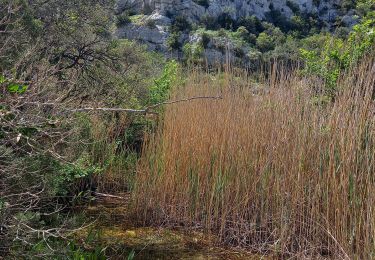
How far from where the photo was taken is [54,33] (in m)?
5.62

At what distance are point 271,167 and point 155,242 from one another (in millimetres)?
1165

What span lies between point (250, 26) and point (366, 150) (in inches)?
1218

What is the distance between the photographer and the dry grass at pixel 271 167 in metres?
2.74

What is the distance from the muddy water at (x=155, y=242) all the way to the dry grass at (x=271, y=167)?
12 cm

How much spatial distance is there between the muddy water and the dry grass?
0.12 meters

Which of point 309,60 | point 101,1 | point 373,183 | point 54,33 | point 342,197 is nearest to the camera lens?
point 373,183

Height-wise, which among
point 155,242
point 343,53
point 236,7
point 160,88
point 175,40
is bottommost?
point 155,242

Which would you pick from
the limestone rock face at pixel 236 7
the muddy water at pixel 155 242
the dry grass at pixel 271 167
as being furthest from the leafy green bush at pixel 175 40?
the muddy water at pixel 155 242

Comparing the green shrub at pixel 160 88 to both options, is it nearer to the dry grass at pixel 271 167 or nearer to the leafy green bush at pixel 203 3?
the dry grass at pixel 271 167

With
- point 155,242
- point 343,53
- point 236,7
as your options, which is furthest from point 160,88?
point 236,7

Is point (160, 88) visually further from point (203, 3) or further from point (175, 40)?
point (203, 3)

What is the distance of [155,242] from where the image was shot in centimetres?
370

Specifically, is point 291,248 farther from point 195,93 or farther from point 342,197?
point 195,93

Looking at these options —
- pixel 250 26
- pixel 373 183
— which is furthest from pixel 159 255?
pixel 250 26
